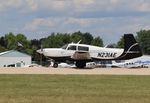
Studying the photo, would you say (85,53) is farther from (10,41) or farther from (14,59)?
(10,41)

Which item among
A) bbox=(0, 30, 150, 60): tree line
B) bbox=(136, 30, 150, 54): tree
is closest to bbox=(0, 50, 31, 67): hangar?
bbox=(0, 30, 150, 60): tree line

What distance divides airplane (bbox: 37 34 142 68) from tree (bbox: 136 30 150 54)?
110 meters

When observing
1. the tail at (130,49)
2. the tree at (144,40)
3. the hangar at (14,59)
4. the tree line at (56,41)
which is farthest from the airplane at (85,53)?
the tree at (144,40)

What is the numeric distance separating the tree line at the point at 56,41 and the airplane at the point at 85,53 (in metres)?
83.6

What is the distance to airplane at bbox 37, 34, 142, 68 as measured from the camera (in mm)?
53188

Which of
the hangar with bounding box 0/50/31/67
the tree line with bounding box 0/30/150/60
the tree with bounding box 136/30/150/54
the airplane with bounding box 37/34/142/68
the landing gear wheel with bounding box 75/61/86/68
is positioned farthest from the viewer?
the tree with bounding box 136/30/150/54

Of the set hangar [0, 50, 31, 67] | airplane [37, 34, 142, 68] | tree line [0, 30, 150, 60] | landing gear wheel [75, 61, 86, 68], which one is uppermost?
tree line [0, 30, 150, 60]

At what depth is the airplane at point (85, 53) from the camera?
53188mm

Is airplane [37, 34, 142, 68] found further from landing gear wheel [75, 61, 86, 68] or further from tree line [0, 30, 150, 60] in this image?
tree line [0, 30, 150, 60]
